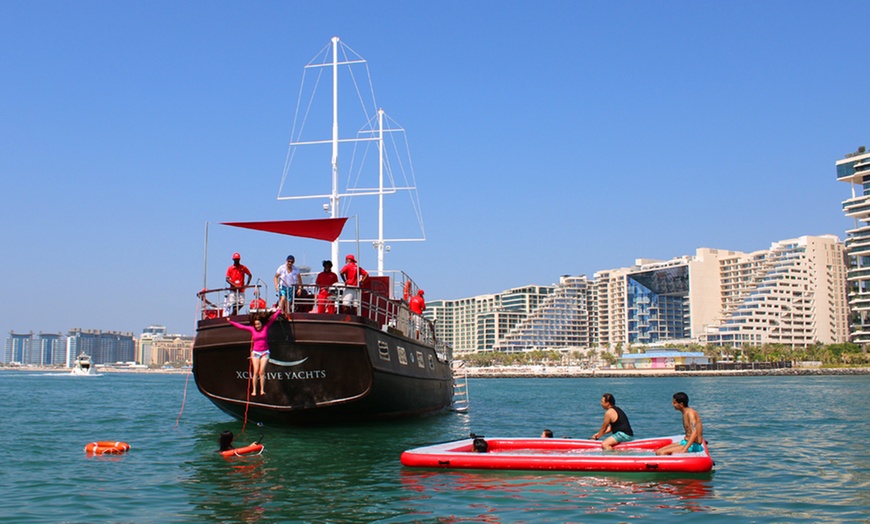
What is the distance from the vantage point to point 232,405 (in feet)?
64.7

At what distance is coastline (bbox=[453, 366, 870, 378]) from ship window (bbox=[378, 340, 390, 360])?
8818cm

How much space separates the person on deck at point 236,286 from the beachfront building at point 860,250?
5432 inches

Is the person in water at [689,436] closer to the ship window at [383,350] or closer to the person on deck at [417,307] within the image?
the ship window at [383,350]

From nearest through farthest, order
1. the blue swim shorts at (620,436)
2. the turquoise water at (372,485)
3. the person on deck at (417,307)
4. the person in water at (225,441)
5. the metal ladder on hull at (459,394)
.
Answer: the turquoise water at (372,485)
the blue swim shorts at (620,436)
the person in water at (225,441)
the person on deck at (417,307)
the metal ladder on hull at (459,394)

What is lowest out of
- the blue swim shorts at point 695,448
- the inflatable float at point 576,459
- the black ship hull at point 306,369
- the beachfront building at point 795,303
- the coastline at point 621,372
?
the coastline at point 621,372

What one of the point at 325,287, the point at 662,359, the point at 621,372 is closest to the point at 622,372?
the point at 621,372

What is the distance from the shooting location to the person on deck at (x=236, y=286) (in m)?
19.3

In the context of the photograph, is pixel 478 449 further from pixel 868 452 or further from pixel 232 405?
pixel 868 452

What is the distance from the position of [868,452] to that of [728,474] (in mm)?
5917

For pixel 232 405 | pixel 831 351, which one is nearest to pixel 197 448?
pixel 232 405

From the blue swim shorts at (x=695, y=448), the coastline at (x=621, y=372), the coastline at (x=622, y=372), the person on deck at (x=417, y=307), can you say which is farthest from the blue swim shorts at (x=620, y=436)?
the coastline at (x=621, y=372)

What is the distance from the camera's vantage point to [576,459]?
13461 millimetres

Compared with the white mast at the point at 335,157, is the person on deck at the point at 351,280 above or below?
below

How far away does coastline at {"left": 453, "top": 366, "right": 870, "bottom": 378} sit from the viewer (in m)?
126
